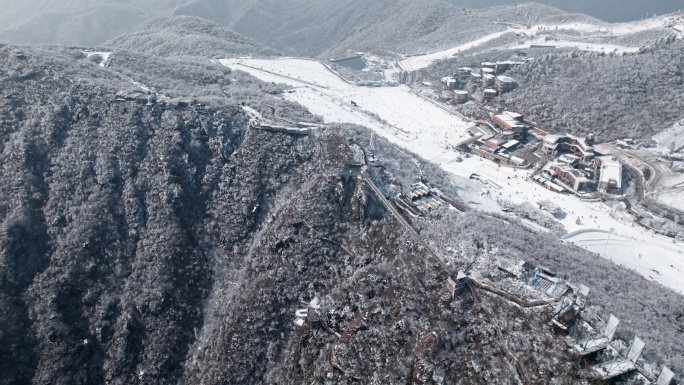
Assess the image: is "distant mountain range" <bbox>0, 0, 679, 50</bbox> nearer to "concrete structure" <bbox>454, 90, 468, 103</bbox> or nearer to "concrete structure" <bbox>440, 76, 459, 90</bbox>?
"concrete structure" <bbox>440, 76, 459, 90</bbox>

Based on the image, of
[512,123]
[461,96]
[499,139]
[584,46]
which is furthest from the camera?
[584,46]

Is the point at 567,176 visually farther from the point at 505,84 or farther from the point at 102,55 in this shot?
the point at 102,55

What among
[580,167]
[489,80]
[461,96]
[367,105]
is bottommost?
[580,167]

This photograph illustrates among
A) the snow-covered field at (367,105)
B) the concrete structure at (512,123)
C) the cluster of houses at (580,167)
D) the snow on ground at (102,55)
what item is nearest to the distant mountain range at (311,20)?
the snow-covered field at (367,105)

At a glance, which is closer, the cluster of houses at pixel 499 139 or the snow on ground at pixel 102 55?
the cluster of houses at pixel 499 139

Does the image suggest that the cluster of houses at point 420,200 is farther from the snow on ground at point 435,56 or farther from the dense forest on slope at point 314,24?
the dense forest on slope at point 314,24

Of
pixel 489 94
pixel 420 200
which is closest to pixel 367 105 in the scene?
pixel 489 94

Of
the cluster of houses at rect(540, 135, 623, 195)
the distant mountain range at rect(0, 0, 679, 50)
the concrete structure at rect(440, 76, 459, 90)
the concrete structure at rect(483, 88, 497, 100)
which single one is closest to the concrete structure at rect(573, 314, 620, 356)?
the cluster of houses at rect(540, 135, 623, 195)
